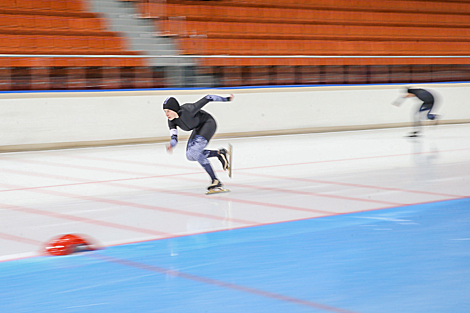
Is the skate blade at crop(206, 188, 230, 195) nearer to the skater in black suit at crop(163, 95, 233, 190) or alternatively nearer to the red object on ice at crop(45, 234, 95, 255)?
the skater in black suit at crop(163, 95, 233, 190)

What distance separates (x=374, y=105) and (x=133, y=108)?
224 inches

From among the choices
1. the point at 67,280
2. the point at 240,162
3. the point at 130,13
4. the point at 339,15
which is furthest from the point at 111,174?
the point at 339,15

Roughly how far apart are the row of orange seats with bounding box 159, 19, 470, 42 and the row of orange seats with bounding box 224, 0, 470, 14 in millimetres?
558

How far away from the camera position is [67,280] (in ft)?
11.2

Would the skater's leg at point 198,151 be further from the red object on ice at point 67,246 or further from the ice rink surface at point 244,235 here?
the red object on ice at point 67,246

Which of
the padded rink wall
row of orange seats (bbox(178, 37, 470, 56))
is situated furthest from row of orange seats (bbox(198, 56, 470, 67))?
the padded rink wall

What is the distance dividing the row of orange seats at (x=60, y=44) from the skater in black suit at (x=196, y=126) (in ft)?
19.6

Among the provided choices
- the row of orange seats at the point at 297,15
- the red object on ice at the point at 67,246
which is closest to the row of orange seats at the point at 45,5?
the row of orange seats at the point at 297,15

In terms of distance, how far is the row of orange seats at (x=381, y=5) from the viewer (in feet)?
50.8

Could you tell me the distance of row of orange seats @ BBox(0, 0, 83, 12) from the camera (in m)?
12.0

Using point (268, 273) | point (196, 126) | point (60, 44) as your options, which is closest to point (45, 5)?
point (60, 44)

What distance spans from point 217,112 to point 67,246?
26.9 ft

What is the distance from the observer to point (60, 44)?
11.9 m

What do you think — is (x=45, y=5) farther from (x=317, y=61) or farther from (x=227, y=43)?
(x=317, y=61)
